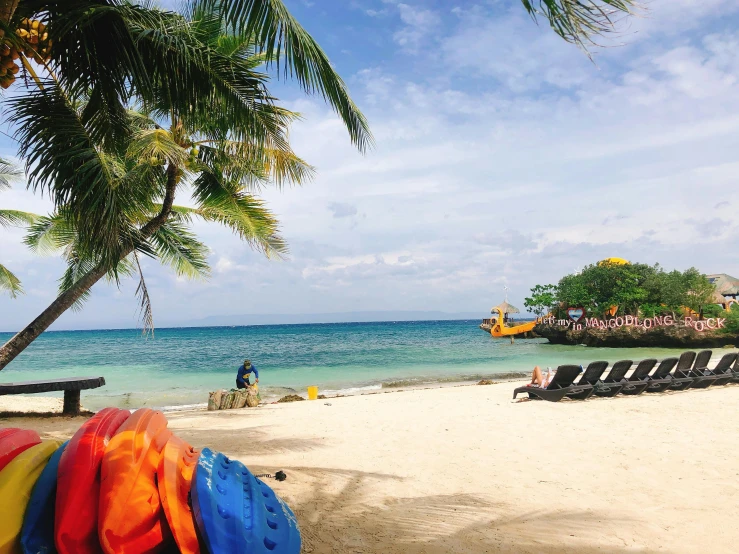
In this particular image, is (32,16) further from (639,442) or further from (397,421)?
(639,442)

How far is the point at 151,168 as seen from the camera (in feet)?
23.8

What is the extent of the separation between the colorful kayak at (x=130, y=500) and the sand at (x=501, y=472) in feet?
4.49

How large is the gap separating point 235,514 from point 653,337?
44.1m

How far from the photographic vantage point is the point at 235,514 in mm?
2133

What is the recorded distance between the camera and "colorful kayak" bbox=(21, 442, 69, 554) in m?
1.97

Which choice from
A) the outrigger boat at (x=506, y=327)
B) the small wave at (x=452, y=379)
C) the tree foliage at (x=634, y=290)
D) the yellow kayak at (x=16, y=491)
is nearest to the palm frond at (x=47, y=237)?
the yellow kayak at (x=16, y=491)

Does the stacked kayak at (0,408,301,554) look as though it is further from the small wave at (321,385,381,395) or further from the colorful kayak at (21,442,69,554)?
the small wave at (321,385,381,395)

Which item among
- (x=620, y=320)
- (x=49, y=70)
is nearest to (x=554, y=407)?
(x=49, y=70)

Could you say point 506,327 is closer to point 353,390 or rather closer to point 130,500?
point 353,390

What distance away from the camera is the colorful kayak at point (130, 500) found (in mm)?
2000

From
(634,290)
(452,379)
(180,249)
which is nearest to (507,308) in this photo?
(634,290)

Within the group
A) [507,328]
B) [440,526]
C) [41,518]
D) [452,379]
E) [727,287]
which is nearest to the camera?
[41,518]

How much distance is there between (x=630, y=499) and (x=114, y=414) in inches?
155

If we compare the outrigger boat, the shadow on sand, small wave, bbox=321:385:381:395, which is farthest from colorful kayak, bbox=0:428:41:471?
the outrigger boat
